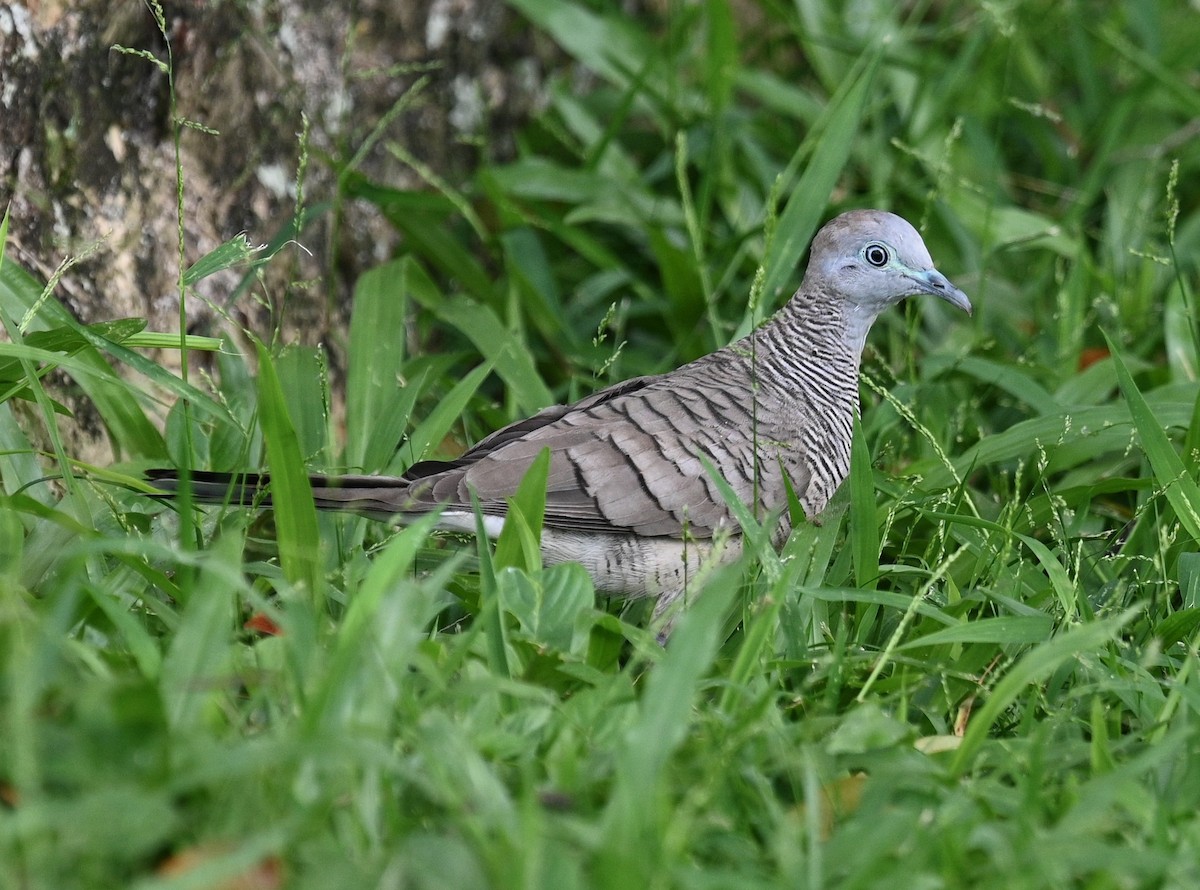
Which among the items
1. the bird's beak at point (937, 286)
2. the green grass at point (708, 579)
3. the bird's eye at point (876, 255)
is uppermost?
the bird's eye at point (876, 255)

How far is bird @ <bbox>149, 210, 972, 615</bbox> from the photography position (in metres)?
3.07

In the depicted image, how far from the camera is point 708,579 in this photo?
3.00 meters

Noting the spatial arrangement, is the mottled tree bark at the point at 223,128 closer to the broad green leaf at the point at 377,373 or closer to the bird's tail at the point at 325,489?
the broad green leaf at the point at 377,373

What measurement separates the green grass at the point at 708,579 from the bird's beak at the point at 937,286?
0.31m

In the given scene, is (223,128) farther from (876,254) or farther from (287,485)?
(876,254)

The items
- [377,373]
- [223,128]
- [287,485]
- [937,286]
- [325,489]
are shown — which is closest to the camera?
[287,485]

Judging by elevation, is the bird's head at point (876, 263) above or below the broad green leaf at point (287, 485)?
above

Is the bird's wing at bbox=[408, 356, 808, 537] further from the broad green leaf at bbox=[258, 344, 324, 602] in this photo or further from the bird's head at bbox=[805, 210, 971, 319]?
the bird's head at bbox=[805, 210, 971, 319]

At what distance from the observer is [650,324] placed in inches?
191

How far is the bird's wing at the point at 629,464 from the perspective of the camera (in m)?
3.12

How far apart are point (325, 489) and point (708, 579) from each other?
0.89 meters

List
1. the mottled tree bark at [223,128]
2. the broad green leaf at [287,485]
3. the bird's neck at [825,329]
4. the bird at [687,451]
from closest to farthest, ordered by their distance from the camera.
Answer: the broad green leaf at [287,485] → the bird at [687,451] → the mottled tree bark at [223,128] → the bird's neck at [825,329]

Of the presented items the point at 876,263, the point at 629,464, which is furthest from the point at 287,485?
the point at 876,263

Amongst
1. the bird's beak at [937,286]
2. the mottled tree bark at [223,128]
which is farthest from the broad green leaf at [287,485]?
the bird's beak at [937,286]
